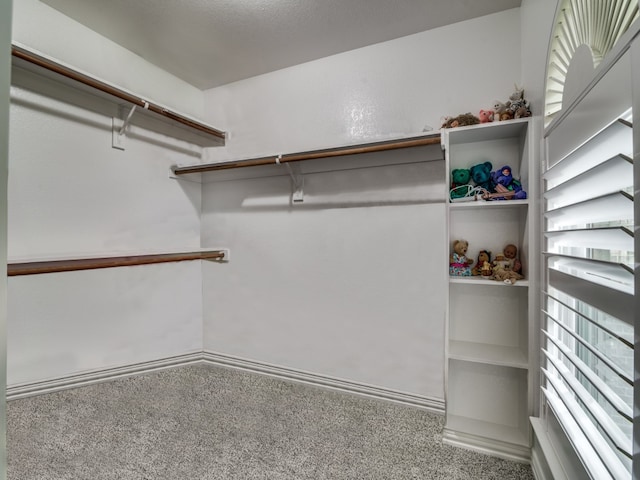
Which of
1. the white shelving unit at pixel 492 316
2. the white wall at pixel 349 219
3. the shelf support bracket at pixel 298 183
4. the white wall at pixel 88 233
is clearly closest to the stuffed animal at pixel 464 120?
the white shelving unit at pixel 492 316

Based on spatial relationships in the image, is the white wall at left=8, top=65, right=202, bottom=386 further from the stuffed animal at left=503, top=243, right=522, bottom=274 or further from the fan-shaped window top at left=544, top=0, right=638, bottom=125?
the fan-shaped window top at left=544, top=0, right=638, bottom=125

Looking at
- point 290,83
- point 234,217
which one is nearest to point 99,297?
point 234,217

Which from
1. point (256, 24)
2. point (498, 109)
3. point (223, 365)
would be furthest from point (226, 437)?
point (256, 24)

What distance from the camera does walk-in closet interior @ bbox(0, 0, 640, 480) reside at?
131 centimetres

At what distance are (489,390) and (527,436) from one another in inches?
8.7

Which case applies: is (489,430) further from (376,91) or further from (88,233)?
(88,233)

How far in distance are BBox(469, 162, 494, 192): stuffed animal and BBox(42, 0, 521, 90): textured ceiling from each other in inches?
33.1

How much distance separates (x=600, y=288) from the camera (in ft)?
2.51

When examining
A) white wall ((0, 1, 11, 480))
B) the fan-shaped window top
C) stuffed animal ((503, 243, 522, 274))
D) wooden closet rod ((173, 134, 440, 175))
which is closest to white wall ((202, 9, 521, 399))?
wooden closet rod ((173, 134, 440, 175))

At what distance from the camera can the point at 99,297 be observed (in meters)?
1.95

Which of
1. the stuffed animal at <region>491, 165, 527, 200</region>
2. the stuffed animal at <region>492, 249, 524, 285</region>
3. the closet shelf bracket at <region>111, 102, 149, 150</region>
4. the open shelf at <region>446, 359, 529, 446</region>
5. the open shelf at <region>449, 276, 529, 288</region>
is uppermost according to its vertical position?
the closet shelf bracket at <region>111, 102, 149, 150</region>

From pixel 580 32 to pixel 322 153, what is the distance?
1173 mm

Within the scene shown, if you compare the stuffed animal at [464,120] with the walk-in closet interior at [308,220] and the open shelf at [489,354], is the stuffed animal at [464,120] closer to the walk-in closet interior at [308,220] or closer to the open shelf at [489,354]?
the walk-in closet interior at [308,220]

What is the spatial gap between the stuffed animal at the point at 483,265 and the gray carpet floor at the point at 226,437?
820 mm
